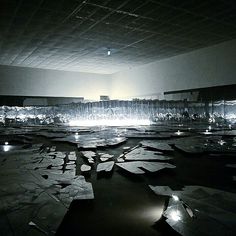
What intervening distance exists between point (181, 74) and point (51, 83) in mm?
6428

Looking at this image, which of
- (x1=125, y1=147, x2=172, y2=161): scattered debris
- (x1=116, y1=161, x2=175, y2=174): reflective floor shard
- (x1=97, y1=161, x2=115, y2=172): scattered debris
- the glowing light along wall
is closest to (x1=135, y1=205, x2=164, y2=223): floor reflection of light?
(x1=116, y1=161, x2=175, y2=174): reflective floor shard

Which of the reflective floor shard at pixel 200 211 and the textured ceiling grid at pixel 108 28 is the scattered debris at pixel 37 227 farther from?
the textured ceiling grid at pixel 108 28

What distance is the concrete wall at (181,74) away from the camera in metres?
8.03

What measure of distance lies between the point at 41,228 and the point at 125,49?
8134 millimetres

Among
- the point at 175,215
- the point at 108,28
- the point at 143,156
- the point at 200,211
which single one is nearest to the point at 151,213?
the point at 175,215

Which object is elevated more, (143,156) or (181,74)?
(181,74)

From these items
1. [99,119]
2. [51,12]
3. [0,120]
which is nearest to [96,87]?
[99,119]

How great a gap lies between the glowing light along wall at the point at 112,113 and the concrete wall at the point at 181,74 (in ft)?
3.51

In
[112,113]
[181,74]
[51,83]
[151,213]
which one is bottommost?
Answer: [151,213]

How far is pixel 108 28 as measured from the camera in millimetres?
6488

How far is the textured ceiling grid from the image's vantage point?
202 inches

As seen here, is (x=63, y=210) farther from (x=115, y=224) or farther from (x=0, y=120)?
(x=0, y=120)

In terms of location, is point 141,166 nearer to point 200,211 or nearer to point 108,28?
point 200,211

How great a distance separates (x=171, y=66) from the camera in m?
10.2
